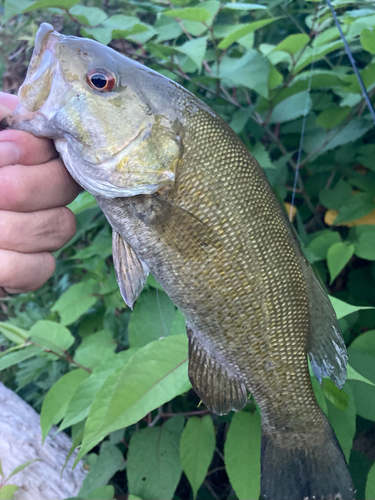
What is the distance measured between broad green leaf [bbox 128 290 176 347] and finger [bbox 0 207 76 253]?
354mm

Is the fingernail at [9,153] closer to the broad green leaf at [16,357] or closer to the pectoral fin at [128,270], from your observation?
the pectoral fin at [128,270]

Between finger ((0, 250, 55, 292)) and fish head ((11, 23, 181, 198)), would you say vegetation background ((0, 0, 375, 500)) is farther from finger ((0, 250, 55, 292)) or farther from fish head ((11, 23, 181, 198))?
fish head ((11, 23, 181, 198))

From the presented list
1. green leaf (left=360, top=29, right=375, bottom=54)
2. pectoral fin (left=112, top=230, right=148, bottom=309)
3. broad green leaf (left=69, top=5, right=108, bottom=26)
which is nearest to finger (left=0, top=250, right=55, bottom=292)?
pectoral fin (left=112, top=230, right=148, bottom=309)

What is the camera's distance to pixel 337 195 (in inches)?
48.7

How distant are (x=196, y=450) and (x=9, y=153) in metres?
0.71

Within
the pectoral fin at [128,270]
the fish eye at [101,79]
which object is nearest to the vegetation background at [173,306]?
the pectoral fin at [128,270]

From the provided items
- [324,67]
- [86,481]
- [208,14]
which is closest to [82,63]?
[208,14]

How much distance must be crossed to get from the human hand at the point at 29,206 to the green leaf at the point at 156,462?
20.0 inches

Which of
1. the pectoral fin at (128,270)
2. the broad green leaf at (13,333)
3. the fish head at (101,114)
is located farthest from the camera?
the broad green leaf at (13,333)

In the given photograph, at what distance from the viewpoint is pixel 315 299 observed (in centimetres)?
64

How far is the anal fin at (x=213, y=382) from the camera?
0.64 metres

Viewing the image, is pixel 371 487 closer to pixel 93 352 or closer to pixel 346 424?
pixel 346 424

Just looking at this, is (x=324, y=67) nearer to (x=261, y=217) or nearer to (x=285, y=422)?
(x=261, y=217)

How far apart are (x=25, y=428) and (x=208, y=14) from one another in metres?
1.40
